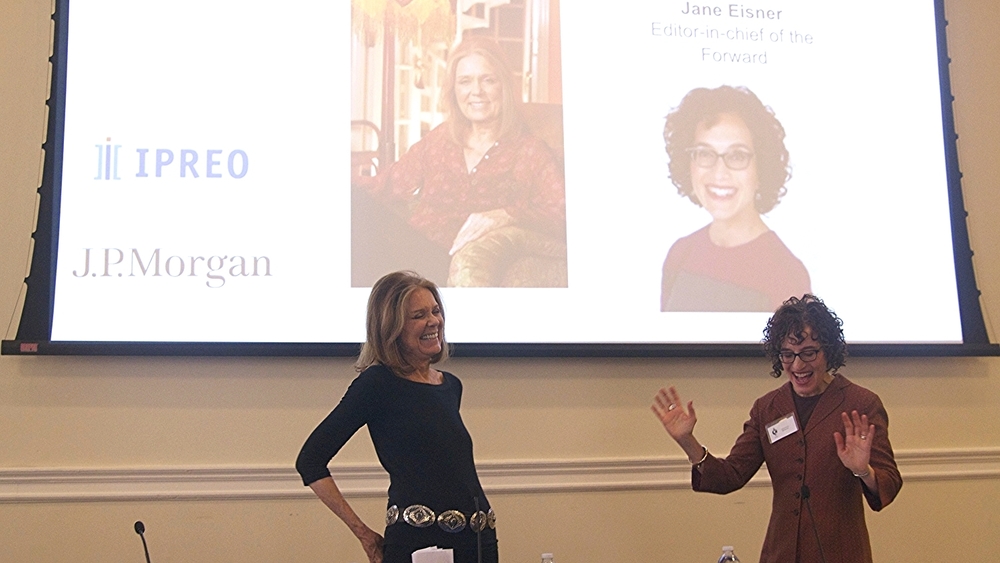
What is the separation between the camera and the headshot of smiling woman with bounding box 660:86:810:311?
339 centimetres

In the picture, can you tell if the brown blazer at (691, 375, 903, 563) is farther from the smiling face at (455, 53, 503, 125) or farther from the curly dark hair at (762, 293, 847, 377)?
the smiling face at (455, 53, 503, 125)

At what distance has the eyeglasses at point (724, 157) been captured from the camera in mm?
3463

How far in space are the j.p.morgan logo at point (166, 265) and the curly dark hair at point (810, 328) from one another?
1.67 meters

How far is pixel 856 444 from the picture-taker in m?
2.10

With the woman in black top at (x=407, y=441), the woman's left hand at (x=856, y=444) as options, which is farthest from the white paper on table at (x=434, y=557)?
the woman's left hand at (x=856, y=444)

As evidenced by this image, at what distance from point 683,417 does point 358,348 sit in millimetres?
1167

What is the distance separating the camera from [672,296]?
3.36 m

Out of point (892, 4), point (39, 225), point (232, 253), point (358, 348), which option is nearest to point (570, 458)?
point (358, 348)

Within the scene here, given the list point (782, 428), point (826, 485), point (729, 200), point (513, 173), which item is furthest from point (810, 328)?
point (513, 173)

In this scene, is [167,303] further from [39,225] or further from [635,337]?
[635,337]

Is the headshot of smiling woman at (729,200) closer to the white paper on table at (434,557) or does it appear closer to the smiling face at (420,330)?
the smiling face at (420,330)

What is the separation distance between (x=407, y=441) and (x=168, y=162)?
5.07 feet

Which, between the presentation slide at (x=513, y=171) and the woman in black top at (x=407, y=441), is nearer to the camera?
the woman in black top at (x=407, y=441)

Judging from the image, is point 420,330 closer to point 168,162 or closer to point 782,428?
point 782,428
